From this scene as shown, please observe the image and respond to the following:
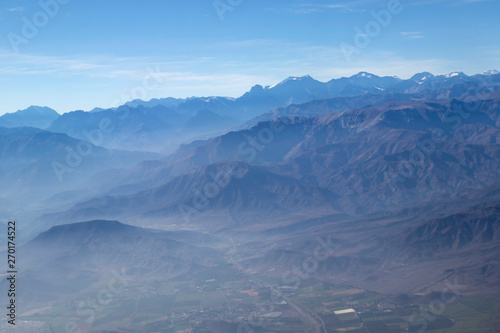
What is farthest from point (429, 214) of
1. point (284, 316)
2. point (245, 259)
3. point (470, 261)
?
point (284, 316)

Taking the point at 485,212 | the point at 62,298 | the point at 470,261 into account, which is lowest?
the point at 62,298

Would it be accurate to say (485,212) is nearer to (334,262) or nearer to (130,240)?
(334,262)

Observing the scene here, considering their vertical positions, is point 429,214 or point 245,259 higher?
point 429,214

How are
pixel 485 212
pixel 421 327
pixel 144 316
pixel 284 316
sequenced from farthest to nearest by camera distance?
pixel 485 212 < pixel 144 316 < pixel 284 316 < pixel 421 327

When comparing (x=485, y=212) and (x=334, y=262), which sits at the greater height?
(x=485, y=212)

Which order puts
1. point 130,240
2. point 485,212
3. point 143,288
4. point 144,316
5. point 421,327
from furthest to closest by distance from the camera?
point 130,240, point 485,212, point 143,288, point 144,316, point 421,327

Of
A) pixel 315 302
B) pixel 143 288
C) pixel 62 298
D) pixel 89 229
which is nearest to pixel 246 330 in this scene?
pixel 315 302

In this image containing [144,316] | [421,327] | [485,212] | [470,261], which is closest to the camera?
[421,327]

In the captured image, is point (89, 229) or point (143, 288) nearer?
point (143, 288)

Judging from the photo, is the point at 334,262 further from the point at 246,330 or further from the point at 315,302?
the point at 246,330
